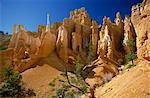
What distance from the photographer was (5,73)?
30891 mm

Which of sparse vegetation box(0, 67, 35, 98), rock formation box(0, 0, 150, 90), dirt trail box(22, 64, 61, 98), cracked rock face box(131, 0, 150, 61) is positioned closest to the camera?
cracked rock face box(131, 0, 150, 61)

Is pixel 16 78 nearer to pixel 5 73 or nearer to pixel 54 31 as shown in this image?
pixel 5 73

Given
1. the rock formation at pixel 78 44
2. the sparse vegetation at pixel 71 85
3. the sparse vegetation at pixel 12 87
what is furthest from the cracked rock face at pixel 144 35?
the rock formation at pixel 78 44

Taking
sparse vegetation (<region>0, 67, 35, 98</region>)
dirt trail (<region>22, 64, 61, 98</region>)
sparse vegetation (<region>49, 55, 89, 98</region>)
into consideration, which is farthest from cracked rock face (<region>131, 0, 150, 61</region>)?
dirt trail (<region>22, 64, 61, 98</region>)

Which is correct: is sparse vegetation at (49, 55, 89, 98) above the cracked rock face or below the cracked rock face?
below

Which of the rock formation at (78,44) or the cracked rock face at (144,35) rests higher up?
the rock formation at (78,44)

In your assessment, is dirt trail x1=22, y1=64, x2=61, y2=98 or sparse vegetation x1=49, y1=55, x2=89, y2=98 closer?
sparse vegetation x1=49, y1=55, x2=89, y2=98

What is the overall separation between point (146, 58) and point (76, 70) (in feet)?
80.4

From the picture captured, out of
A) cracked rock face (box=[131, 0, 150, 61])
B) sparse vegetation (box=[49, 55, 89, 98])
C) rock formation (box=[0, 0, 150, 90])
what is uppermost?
rock formation (box=[0, 0, 150, 90])

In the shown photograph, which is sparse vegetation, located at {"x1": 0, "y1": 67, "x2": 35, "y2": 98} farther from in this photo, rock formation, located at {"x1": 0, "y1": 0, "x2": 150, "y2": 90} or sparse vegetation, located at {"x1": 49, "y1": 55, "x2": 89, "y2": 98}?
rock formation, located at {"x1": 0, "y1": 0, "x2": 150, "y2": 90}

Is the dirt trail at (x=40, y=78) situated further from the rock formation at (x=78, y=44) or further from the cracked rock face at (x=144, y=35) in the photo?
the cracked rock face at (x=144, y=35)

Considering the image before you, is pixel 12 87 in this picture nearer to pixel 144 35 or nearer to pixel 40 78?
pixel 40 78

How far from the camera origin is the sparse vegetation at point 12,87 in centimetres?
2853

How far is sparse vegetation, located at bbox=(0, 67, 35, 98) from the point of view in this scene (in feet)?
93.6
